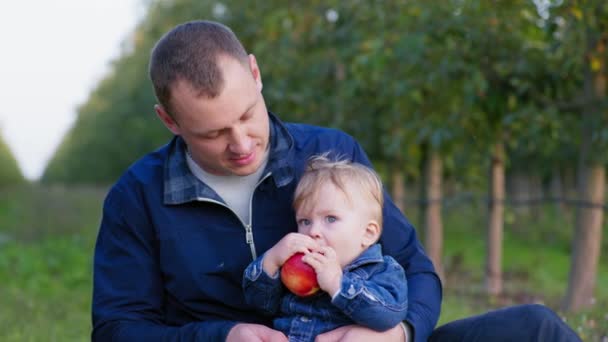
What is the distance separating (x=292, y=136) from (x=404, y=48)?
14.6 ft

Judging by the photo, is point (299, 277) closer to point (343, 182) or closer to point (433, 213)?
point (343, 182)

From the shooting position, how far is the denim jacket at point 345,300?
2582 millimetres

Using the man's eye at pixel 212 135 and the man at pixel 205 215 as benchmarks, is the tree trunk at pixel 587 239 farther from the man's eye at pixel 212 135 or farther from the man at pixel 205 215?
the man's eye at pixel 212 135

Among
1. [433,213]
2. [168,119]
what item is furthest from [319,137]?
[433,213]

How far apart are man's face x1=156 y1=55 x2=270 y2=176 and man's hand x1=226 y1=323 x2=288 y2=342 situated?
1.80ft

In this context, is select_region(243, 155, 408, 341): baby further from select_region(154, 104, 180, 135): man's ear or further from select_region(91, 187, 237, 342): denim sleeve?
select_region(154, 104, 180, 135): man's ear

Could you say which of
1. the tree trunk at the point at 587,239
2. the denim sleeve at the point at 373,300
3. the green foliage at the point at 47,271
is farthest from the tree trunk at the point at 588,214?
the denim sleeve at the point at 373,300

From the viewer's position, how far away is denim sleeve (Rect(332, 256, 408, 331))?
257cm

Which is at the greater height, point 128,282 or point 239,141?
point 239,141

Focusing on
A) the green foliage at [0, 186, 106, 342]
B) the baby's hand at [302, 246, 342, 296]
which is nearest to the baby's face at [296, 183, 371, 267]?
the baby's hand at [302, 246, 342, 296]

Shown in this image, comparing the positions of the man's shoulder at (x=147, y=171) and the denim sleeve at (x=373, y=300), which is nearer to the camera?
the denim sleeve at (x=373, y=300)

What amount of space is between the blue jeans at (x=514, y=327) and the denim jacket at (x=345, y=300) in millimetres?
225

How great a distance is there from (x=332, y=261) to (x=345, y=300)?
139mm

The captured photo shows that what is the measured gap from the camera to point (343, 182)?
109 inches
